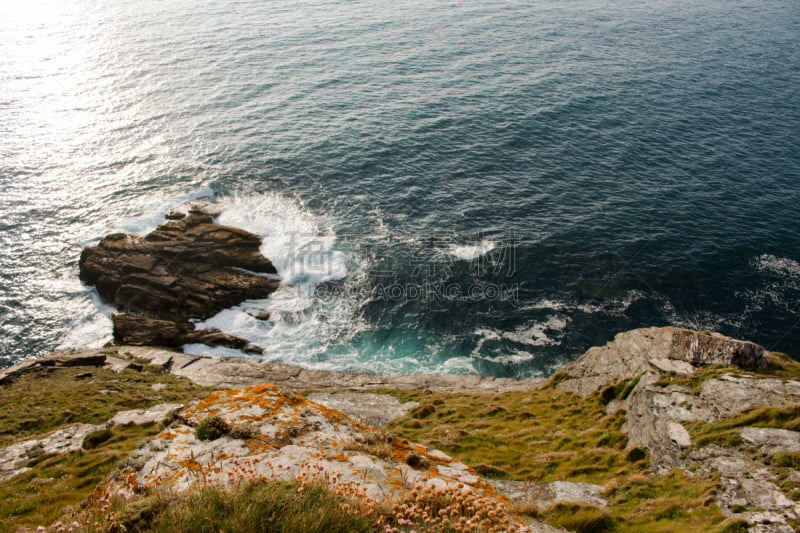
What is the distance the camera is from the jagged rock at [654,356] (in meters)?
19.2

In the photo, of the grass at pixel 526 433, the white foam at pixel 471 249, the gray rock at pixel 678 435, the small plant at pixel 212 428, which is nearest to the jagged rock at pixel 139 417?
the small plant at pixel 212 428

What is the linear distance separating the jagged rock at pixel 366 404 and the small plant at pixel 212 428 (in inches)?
451

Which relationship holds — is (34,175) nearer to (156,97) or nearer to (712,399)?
(156,97)

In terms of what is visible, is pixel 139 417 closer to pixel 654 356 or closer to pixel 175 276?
pixel 654 356

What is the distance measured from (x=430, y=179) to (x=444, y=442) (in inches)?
1586

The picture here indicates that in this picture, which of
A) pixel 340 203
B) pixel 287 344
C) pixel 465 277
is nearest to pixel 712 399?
pixel 465 277

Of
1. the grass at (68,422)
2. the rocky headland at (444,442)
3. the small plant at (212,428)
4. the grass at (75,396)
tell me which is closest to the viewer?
the rocky headland at (444,442)

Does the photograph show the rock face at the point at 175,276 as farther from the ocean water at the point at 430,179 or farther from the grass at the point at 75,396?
the grass at the point at 75,396

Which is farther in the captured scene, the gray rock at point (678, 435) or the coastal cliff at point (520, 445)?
the gray rock at point (678, 435)

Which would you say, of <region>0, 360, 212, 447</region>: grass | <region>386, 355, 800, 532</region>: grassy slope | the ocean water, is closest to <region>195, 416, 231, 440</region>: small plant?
<region>386, 355, 800, 532</region>: grassy slope

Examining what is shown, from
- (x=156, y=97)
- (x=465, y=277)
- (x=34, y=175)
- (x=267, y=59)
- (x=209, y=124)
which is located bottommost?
(x=465, y=277)

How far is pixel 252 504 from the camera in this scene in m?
7.93

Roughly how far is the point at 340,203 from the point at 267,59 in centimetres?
5562

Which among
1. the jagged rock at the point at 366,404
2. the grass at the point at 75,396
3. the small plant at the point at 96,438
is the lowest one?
the jagged rock at the point at 366,404
